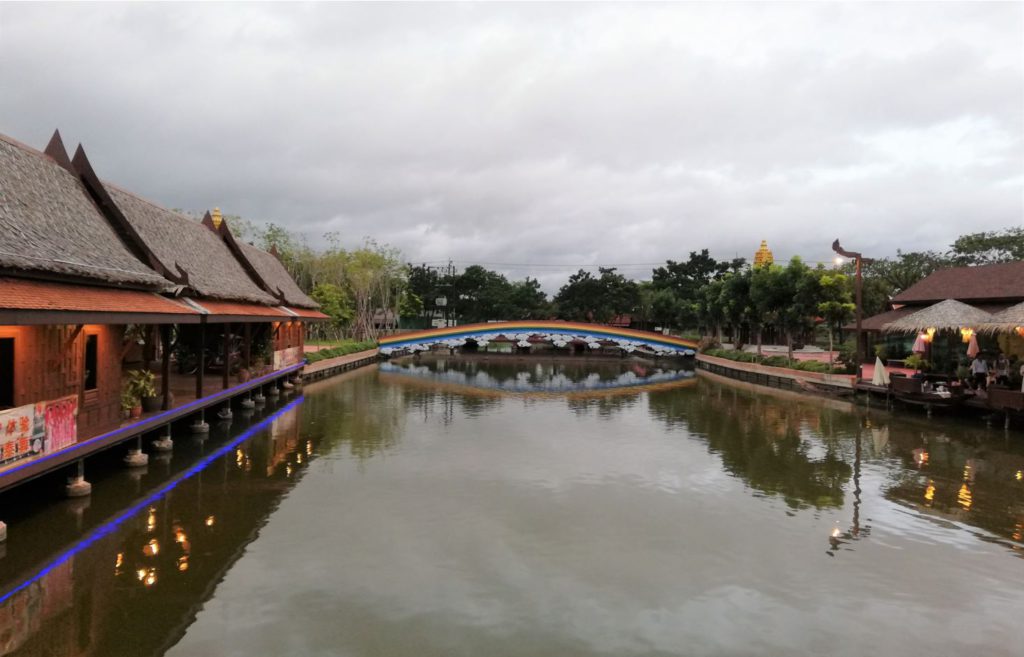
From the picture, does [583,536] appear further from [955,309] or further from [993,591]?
[955,309]

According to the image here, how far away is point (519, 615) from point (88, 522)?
24.0 ft

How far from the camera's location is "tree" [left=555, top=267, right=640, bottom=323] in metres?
65.3

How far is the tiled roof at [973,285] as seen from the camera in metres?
25.0

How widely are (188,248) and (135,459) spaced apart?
8.79 m

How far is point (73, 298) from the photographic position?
9695 millimetres

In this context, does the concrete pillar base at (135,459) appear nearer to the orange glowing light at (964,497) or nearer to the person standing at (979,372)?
the orange glowing light at (964,497)

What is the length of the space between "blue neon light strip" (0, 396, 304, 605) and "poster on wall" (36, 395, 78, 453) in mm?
1461

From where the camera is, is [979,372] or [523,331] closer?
[979,372]

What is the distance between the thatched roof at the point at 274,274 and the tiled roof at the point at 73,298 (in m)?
13.7

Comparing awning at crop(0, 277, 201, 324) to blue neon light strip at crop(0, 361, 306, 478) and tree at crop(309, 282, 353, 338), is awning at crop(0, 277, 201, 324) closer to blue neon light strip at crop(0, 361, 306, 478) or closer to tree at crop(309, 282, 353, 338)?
blue neon light strip at crop(0, 361, 306, 478)

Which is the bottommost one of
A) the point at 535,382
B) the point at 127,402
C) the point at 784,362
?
the point at 535,382

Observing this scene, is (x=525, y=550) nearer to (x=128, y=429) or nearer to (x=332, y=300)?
(x=128, y=429)

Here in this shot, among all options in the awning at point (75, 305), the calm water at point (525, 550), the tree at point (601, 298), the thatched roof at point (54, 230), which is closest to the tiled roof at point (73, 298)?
the awning at point (75, 305)

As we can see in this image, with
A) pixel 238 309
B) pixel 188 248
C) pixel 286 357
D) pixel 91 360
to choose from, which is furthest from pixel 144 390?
pixel 286 357
